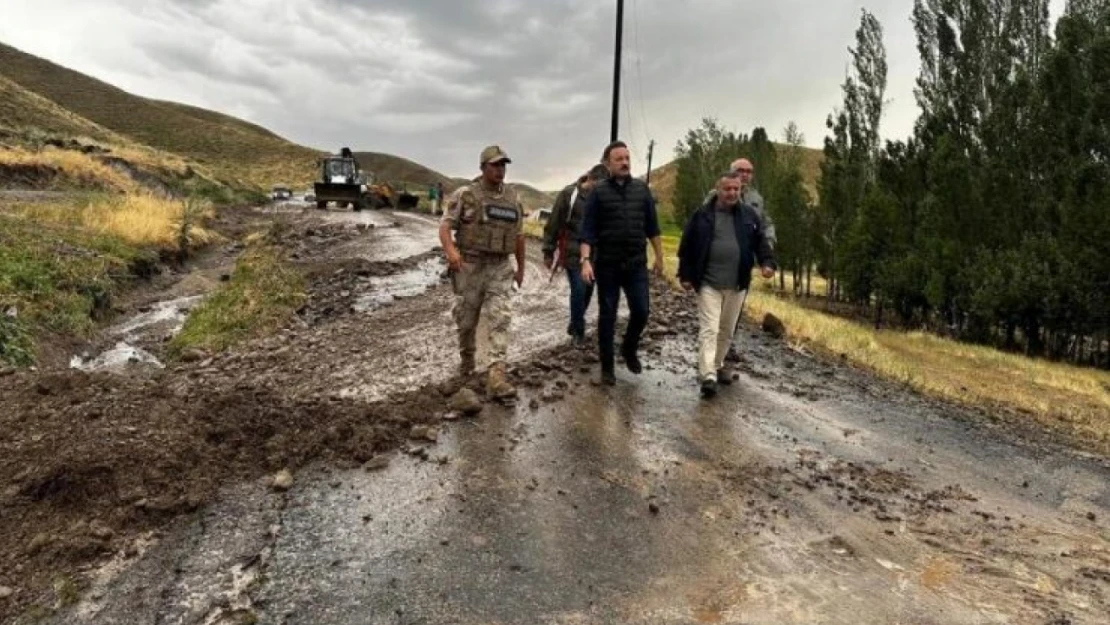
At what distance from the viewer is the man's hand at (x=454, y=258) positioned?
20.7ft

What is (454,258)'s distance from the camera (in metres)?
6.32

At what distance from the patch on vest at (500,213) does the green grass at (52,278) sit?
211 inches

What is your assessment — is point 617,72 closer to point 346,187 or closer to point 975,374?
point 975,374

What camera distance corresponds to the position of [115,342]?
403 inches

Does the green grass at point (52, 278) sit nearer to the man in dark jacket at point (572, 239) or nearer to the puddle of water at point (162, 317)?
the puddle of water at point (162, 317)

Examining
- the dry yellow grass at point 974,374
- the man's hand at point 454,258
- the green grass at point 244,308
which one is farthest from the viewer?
the dry yellow grass at point 974,374

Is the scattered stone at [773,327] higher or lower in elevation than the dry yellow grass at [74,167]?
lower

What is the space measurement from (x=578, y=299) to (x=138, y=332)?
6.43m

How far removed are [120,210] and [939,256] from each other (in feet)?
90.2

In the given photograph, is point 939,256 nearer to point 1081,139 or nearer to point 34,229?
point 1081,139

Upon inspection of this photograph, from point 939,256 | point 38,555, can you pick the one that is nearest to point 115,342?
point 38,555

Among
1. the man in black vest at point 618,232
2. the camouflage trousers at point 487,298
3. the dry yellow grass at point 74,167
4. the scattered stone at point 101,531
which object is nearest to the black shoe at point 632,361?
the man in black vest at point 618,232

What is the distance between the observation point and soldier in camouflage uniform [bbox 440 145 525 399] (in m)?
6.46

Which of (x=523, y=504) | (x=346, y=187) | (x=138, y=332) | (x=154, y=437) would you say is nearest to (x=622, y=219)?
(x=523, y=504)
